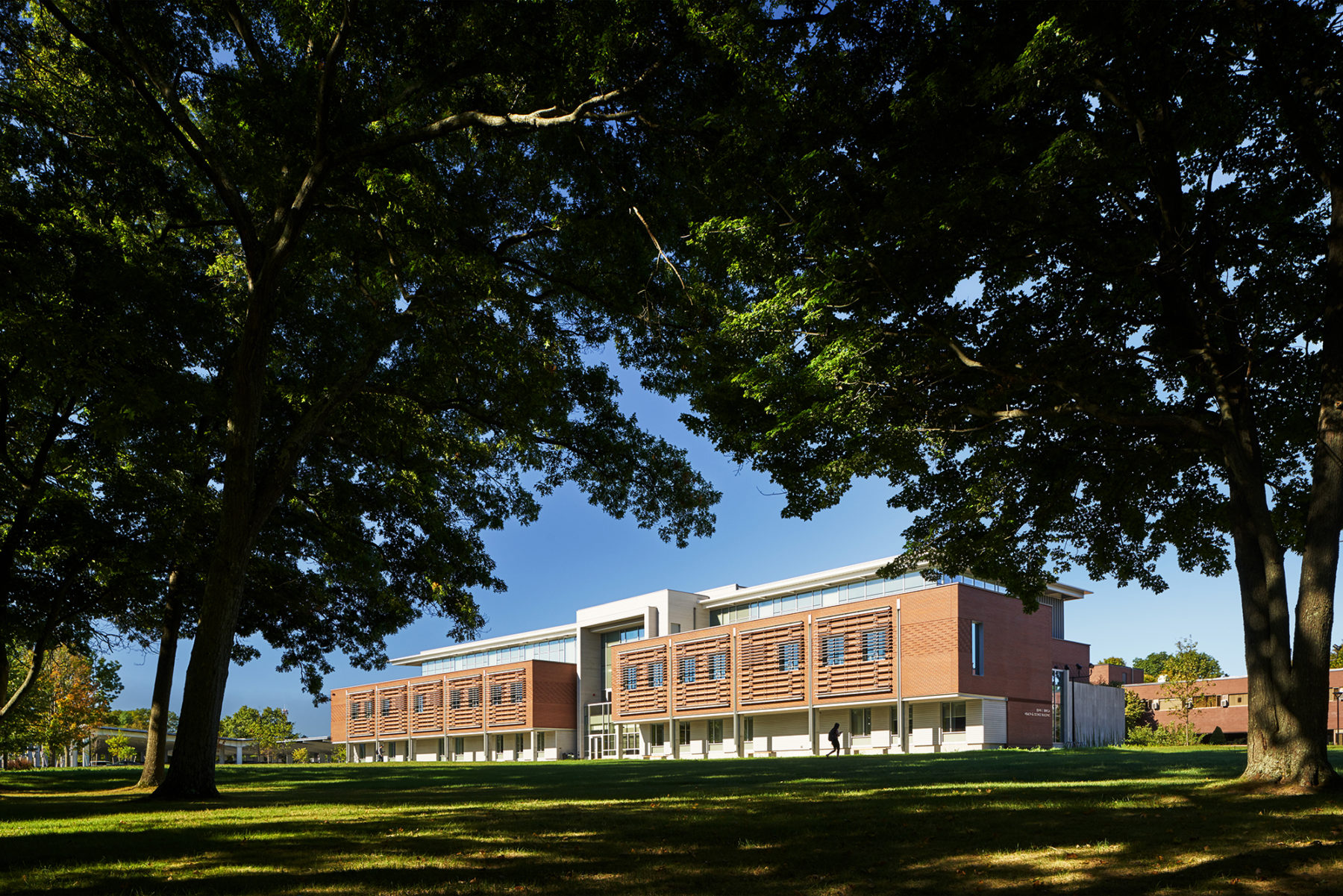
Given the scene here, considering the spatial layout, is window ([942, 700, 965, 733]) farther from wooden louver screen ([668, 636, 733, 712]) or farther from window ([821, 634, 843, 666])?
wooden louver screen ([668, 636, 733, 712])

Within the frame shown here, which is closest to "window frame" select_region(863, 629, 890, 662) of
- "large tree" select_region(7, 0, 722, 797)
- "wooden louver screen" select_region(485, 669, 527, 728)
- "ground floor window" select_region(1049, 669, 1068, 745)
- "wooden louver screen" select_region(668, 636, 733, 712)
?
"ground floor window" select_region(1049, 669, 1068, 745)

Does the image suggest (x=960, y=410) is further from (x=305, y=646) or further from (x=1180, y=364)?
(x=305, y=646)

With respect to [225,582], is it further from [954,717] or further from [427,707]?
[427,707]

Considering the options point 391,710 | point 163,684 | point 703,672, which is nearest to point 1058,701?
point 703,672

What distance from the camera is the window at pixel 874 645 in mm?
50906

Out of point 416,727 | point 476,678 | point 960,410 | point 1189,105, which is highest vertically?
point 1189,105

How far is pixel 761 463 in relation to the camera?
17750 mm

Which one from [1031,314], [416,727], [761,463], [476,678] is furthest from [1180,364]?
[416,727]

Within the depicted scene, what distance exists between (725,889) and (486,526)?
1826 centimetres

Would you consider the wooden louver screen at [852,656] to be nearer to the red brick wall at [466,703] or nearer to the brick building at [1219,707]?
the brick building at [1219,707]

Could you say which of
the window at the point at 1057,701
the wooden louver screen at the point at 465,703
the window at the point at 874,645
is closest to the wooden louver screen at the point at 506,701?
the wooden louver screen at the point at 465,703

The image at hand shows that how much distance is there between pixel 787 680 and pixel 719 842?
1888 inches

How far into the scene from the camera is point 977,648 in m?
49.1

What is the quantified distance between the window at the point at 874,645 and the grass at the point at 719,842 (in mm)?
35103
